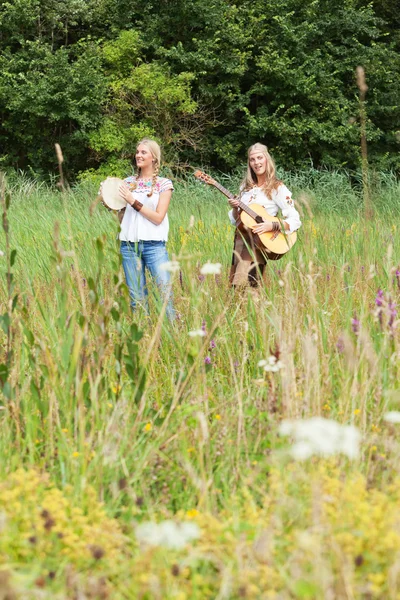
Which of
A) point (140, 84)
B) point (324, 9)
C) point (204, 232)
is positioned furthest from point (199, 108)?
point (204, 232)

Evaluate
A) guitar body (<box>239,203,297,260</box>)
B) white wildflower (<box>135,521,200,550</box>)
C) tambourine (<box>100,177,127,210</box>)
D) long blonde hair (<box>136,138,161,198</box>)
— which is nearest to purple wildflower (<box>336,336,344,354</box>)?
white wildflower (<box>135,521,200,550</box>)

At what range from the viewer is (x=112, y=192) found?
389cm

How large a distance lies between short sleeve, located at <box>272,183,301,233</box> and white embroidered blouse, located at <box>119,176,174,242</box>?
27.2 inches

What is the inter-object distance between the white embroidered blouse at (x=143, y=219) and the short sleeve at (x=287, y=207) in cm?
69

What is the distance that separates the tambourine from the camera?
3.81 metres

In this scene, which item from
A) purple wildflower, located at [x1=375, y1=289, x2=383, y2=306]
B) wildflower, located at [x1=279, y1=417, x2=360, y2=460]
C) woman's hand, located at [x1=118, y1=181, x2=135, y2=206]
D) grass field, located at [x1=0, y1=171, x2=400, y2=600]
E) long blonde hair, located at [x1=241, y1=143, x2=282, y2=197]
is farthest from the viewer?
long blonde hair, located at [x1=241, y1=143, x2=282, y2=197]

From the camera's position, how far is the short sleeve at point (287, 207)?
3.94 metres

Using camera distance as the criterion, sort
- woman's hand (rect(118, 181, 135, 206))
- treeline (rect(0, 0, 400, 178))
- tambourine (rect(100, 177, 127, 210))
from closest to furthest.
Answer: tambourine (rect(100, 177, 127, 210))
woman's hand (rect(118, 181, 135, 206))
treeline (rect(0, 0, 400, 178))

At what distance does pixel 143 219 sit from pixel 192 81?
14444mm

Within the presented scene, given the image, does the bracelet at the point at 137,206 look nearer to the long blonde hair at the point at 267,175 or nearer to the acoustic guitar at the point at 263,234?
the acoustic guitar at the point at 263,234

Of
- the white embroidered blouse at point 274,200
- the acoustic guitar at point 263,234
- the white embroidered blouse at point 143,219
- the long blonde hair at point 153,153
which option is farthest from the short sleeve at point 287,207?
the long blonde hair at point 153,153

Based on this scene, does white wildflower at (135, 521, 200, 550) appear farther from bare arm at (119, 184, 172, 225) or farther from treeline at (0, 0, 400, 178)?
treeline at (0, 0, 400, 178)

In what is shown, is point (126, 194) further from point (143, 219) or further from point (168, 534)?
point (168, 534)

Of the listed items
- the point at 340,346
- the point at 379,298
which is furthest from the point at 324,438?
the point at 340,346
